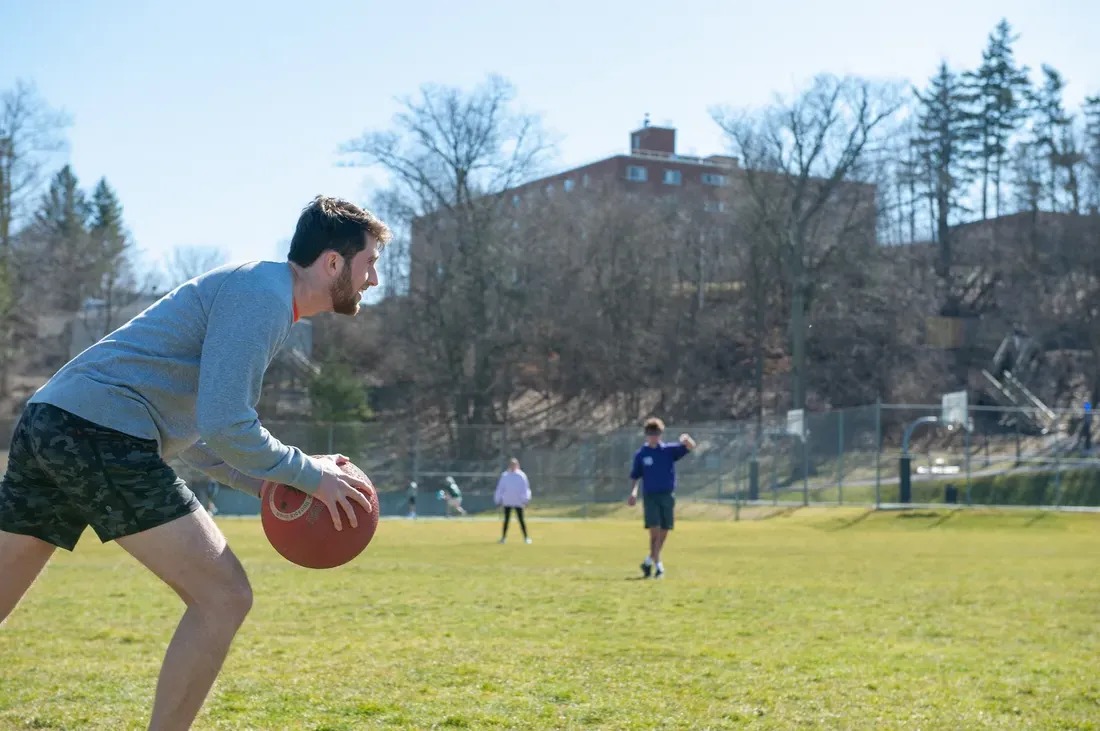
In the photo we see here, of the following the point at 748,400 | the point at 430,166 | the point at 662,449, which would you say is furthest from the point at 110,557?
the point at 748,400

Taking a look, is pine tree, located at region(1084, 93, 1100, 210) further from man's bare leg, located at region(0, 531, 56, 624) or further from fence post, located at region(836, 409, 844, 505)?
man's bare leg, located at region(0, 531, 56, 624)

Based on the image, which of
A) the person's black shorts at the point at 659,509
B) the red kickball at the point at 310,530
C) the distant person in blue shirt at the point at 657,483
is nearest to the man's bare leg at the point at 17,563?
the red kickball at the point at 310,530

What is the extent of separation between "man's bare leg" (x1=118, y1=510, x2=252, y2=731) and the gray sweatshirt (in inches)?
10.9

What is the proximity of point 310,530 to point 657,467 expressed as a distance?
12.4 meters

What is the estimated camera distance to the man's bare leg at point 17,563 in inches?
153

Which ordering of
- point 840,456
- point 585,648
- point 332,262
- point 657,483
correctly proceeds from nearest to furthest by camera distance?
point 332,262 < point 585,648 < point 657,483 < point 840,456

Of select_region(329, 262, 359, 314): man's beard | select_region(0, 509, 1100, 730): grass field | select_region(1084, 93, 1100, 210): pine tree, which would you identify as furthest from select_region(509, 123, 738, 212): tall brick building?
select_region(329, 262, 359, 314): man's beard

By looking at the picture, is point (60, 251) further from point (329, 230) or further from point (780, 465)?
point (329, 230)

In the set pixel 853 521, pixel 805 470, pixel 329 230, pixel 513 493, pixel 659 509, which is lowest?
pixel 853 521

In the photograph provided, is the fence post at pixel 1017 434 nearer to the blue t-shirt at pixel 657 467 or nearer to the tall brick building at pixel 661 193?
the tall brick building at pixel 661 193

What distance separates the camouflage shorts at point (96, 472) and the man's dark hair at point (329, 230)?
2.57 ft

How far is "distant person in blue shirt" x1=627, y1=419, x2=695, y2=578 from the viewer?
50.8 ft

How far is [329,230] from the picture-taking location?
3893 mm

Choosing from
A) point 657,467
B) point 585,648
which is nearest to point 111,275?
point 657,467
